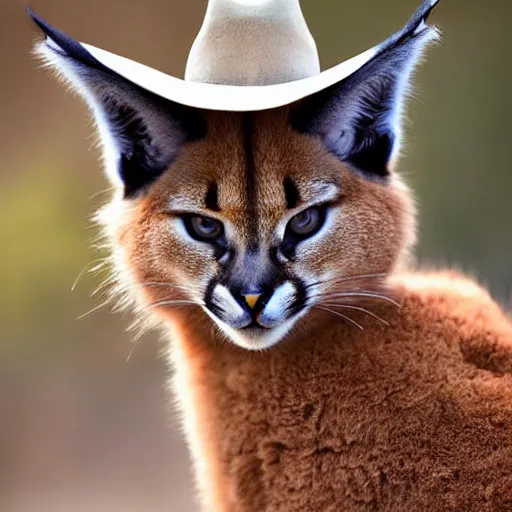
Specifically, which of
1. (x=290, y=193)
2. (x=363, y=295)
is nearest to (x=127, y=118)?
(x=290, y=193)

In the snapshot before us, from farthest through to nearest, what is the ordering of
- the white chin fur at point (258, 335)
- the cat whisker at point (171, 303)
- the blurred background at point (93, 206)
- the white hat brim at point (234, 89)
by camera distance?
the blurred background at point (93, 206) → the cat whisker at point (171, 303) → the white chin fur at point (258, 335) → the white hat brim at point (234, 89)

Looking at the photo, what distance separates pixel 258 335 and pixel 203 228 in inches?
8.7

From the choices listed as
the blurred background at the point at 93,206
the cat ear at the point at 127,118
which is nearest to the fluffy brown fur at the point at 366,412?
the cat ear at the point at 127,118

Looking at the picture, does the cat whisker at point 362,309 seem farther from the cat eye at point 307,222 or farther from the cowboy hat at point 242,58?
the cowboy hat at point 242,58

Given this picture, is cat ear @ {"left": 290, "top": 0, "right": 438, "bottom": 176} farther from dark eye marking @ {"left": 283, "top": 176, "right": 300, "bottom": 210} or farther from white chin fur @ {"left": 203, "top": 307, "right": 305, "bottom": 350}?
white chin fur @ {"left": 203, "top": 307, "right": 305, "bottom": 350}

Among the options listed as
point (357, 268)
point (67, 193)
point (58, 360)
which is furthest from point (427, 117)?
point (357, 268)

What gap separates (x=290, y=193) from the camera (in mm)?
1643

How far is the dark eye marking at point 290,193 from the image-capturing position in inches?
64.4

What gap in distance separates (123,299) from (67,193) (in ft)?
8.11

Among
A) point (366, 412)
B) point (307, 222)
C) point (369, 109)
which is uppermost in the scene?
point (369, 109)

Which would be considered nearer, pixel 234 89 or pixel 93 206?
pixel 234 89

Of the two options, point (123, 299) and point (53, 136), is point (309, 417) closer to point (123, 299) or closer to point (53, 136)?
point (123, 299)

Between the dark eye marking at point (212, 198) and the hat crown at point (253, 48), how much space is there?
0.21 metres

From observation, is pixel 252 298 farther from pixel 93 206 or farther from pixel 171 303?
pixel 93 206
